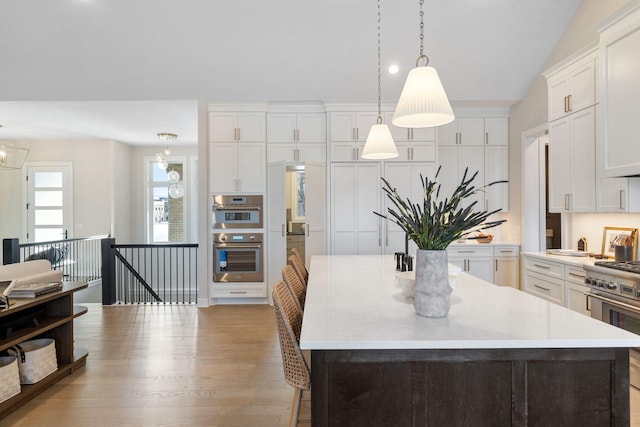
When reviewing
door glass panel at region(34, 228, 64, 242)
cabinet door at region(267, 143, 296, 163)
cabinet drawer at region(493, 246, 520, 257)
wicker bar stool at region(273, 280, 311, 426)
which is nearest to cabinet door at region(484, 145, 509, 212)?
cabinet drawer at region(493, 246, 520, 257)

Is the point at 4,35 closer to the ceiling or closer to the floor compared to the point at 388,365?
closer to the ceiling

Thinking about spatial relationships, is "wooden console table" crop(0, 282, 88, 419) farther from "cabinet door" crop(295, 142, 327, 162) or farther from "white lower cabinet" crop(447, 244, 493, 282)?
"white lower cabinet" crop(447, 244, 493, 282)

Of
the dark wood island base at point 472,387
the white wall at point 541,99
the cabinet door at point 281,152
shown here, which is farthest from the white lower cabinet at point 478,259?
the dark wood island base at point 472,387

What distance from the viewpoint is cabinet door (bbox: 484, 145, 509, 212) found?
207 inches

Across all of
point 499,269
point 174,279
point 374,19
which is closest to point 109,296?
point 174,279

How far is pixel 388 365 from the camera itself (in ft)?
4.13

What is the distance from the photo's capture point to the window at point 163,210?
8086mm

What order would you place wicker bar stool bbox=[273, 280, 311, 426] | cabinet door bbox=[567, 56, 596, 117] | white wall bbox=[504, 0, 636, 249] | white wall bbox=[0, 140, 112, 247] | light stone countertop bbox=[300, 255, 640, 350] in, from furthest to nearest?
white wall bbox=[0, 140, 112, 247] < white wall bbox=[504, 0, 636, 249] < cabinet door bbox=[567, 56, 596, 117] < wicker bar stool bbox=[273, 280, 311, 426] < light stone countertop bbox=[300, 255, 640, 350]

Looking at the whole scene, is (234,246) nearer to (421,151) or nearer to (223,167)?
(223,167)

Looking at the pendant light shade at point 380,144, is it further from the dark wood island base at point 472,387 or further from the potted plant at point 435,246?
the dark wood island base at point 472,387

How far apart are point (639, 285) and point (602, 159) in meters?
1.15

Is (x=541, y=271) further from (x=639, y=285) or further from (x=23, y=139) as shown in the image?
(x=23, y=139)

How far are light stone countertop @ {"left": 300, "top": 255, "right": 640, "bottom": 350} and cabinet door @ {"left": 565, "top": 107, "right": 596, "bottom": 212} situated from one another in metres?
1.97

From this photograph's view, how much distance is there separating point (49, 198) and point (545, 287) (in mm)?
8862
